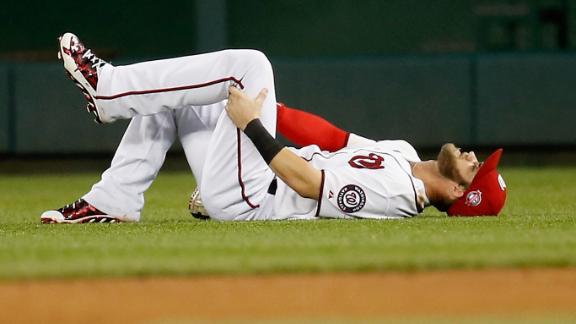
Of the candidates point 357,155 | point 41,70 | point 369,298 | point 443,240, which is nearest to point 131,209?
point 357,155

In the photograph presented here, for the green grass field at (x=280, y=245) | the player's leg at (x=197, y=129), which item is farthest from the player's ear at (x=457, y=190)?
the player's leg at (x=197, y=129)

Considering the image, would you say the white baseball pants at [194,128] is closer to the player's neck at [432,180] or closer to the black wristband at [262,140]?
the black wristband at [262,140]

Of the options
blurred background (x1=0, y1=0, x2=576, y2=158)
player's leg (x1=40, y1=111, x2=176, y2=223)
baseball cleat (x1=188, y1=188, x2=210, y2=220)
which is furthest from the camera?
blurred background (x1=0, y1=0, x2=576, y2=158)

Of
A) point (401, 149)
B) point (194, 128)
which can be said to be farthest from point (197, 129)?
point (401, 149)

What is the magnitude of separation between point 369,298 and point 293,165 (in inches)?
49.9

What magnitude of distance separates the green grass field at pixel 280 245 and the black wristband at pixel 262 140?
0.99 feet

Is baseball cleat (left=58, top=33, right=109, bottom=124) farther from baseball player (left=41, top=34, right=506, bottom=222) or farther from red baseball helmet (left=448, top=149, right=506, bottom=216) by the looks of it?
red baseball helmet (left=448, top=149, right=506, bottom=216)

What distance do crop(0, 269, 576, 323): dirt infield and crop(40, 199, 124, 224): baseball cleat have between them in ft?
4.74

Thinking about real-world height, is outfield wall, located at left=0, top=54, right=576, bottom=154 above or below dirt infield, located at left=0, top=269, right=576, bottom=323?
below

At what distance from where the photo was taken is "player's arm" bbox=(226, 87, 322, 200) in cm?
473

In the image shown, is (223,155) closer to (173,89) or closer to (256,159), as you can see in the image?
(256,159)

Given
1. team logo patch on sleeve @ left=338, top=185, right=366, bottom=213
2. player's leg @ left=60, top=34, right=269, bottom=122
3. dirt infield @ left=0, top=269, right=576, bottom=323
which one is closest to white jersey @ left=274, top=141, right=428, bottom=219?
team logo patch on sleeve @ left=338, top=185, right=366, bottom=213

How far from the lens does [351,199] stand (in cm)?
488

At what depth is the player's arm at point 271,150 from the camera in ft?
15.5
